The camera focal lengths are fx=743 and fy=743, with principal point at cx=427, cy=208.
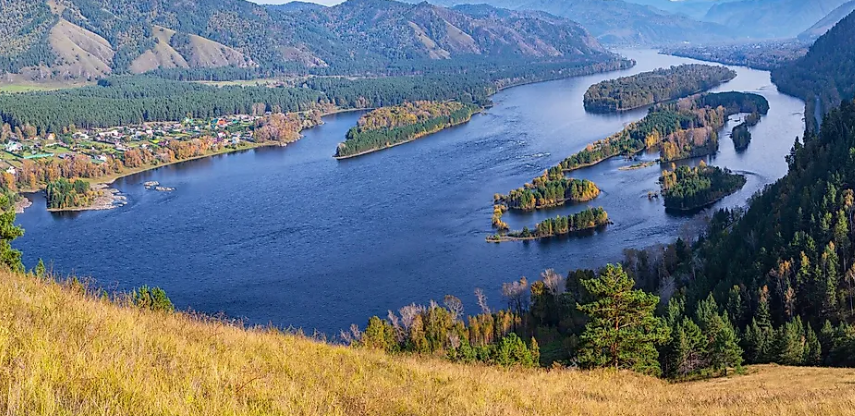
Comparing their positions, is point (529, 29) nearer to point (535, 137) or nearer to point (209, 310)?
point (535, 137)

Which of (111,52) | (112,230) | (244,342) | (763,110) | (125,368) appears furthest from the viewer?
(111,52)

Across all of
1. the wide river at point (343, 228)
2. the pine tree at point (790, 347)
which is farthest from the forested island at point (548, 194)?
the pine tree at point (790, 347)

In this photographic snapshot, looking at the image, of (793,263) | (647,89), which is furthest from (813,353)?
(647,89)

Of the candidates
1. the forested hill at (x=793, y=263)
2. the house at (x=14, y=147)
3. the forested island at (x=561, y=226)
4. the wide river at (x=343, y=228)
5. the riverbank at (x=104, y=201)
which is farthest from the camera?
the house at (x=14, y=147)

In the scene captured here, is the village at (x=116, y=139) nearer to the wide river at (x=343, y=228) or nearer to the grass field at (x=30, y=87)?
the wide river at (x=343, y=228)

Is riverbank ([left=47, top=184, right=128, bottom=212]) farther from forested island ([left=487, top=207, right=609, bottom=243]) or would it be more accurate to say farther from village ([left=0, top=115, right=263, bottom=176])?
forested island ([left=487, top=207, right=609, bottom=243])

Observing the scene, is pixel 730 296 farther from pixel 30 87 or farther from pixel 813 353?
pixel 30 87

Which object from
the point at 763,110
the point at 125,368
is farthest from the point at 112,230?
the point at 763,110
